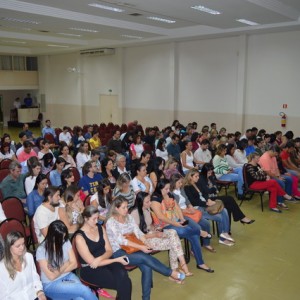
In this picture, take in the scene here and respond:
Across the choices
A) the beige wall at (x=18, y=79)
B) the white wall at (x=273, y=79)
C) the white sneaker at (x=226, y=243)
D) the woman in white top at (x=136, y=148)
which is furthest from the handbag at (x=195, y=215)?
the beige wall at (x=18, y=79)

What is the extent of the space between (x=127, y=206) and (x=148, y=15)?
769 cm

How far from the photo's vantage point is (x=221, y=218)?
5770 mm

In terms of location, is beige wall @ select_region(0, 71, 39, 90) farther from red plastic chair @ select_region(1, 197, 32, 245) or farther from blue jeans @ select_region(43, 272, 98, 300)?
blue jeans @ select_region(43, 272, 98, 300)

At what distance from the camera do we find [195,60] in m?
14.9

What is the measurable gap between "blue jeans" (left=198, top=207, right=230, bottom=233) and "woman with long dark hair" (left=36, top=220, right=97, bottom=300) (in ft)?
8.92

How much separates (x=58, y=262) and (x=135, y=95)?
14.3m

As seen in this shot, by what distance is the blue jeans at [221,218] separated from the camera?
5746mm

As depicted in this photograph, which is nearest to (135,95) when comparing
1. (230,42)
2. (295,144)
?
(230,42)

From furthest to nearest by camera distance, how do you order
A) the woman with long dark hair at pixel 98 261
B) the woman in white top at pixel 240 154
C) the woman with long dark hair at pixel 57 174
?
the woman in white top at pixel 240 154
the woman with long dark hair at pixel 57 174
the woman with long dark hair at pixel 98 261

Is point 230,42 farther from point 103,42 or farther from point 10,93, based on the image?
point 10,93

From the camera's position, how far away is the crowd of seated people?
361cm

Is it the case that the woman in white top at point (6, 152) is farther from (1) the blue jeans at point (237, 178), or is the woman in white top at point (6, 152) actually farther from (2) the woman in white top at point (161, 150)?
(1) the blue jeans at point (237, 178)

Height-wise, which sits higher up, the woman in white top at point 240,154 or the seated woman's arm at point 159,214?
the woman in white top at point 240,154

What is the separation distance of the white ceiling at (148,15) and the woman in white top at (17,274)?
270 inches
